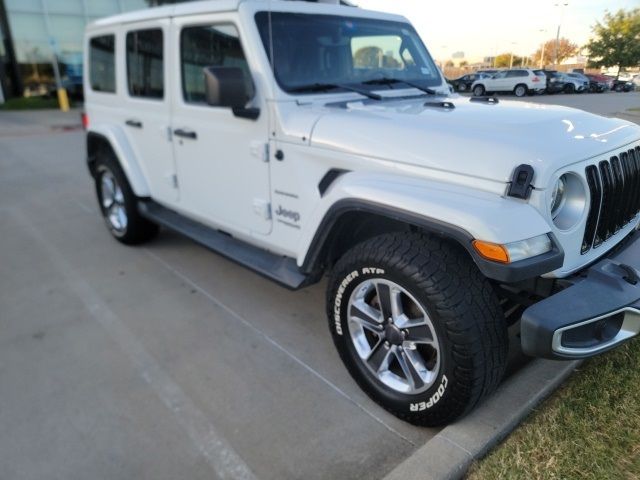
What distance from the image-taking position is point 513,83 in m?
28.6

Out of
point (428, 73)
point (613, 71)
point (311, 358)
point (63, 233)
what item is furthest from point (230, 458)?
point (613, 71)

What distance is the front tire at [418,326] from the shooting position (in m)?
2.08

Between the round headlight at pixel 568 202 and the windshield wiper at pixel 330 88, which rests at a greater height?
the windshield wiper at pixel 330 88

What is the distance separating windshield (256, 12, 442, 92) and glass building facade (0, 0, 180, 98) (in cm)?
2041

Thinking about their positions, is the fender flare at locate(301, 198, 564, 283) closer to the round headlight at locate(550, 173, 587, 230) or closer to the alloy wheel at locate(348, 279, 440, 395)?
the round headlight at locate(550, 173, 587, 230)

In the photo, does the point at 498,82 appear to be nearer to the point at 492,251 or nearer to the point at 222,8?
the point at 222,8

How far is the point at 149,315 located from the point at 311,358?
1.30m

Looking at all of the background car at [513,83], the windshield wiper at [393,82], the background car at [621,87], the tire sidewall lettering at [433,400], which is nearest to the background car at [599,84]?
the background car at [621,87]

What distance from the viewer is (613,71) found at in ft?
159

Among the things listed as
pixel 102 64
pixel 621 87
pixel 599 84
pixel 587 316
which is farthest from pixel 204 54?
pixel 621 87

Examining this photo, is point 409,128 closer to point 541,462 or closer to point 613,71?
point 541,462

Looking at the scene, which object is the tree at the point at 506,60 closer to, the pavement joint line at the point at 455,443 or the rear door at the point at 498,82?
the rear door at the point at 498,82

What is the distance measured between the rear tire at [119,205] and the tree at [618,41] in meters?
49.4

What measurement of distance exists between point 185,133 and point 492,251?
245cm
